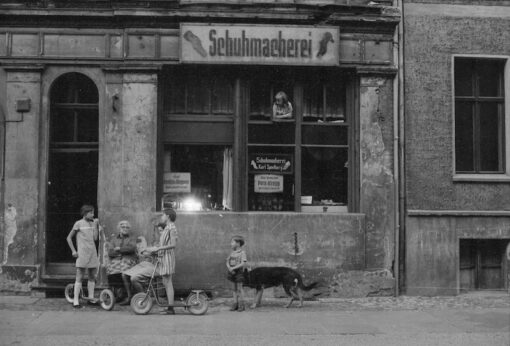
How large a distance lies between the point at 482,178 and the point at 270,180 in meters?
4.20

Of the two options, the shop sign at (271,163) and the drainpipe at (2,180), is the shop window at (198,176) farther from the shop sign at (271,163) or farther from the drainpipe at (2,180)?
the drainpipe at (2,180)

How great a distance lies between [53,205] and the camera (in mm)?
12516

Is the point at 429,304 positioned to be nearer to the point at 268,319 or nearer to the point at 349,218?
the point at 349,218

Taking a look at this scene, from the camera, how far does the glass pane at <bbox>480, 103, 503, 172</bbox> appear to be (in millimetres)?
13125

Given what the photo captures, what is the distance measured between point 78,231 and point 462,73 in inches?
320

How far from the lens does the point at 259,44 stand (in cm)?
1241

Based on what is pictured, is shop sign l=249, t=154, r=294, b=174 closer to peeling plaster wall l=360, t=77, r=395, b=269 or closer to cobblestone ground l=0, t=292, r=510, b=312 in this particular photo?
peeling plaster wall l=360, t=77, r=395, b=269

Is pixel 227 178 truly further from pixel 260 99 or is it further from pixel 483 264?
pixel 483 264

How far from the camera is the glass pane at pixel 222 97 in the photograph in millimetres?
12797

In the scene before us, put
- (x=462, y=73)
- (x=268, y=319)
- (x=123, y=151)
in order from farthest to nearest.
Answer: (x=462, y=73), (x=123, y=151), (x=268, y=319)

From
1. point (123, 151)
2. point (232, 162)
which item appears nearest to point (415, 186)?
point (232, 162)

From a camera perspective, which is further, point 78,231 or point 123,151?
point 123,151

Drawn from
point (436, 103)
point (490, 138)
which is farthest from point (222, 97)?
point (490, 138)

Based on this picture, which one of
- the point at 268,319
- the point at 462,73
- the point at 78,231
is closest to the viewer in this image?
the point at 268,319
